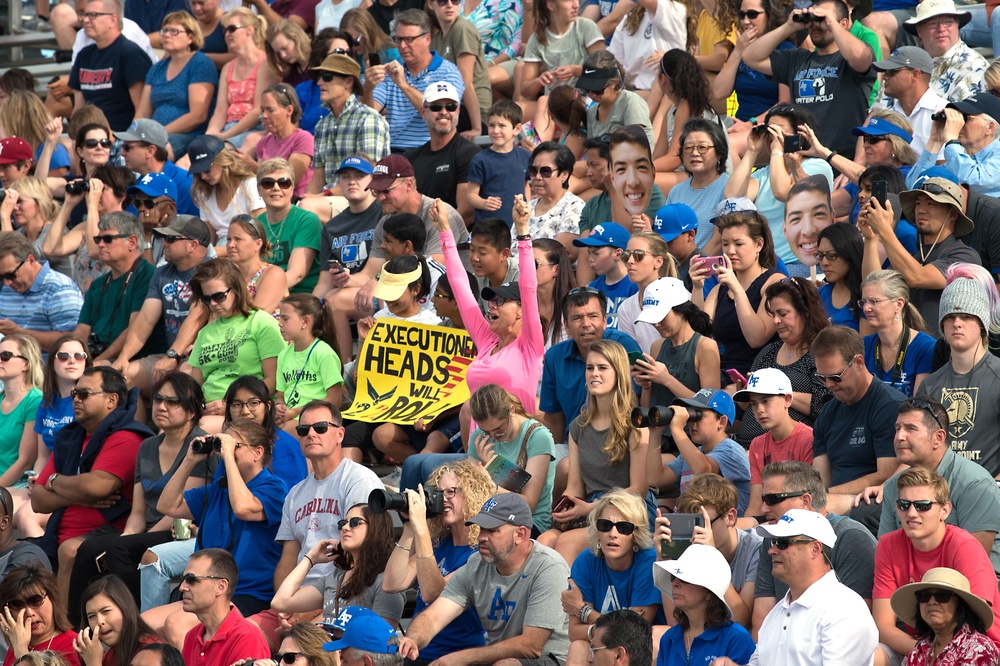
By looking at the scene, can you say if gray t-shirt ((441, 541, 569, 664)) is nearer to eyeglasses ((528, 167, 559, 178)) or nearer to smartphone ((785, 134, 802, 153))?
smartphone ((785, 134, 802, 153))

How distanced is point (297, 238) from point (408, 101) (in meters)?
1.88

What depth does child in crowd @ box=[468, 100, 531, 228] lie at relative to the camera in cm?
1031

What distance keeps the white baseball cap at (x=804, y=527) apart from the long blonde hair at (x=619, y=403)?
162cm

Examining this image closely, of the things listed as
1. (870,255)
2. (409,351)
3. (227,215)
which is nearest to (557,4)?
(227,215)

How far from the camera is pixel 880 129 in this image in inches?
351

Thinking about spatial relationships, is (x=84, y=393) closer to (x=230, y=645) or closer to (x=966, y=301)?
(x=230, y=645)

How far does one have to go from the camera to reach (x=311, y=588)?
745 cm

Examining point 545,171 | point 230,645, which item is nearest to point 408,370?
point 545,171

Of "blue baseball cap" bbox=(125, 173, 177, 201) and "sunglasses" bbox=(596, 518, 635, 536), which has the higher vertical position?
"sunglasses" bbox=(596, 518, 635, 536)

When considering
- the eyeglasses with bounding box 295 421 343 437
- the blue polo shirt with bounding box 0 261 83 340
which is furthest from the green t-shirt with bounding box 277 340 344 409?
the blue polo shirt with bounding box 0 261 83 340

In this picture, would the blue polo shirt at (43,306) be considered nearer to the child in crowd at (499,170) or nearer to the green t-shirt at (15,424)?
the green t-shirt at (15,424)

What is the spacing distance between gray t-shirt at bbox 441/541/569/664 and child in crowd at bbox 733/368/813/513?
38.0 inches

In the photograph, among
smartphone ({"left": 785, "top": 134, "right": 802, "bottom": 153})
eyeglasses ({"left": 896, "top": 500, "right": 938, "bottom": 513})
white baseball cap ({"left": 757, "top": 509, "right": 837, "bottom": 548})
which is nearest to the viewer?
white baseball cap ({"left": 757, "top": 509, "right": 837, "bottom": 548})

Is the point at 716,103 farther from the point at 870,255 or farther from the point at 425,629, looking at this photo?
the point at 425,629
